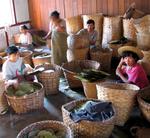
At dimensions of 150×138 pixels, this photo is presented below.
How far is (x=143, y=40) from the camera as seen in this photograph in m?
4.67

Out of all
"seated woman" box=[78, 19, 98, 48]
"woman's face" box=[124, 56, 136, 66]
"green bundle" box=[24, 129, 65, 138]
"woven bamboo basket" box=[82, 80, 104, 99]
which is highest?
"seated woman" box=[78, 19, 98, 48]

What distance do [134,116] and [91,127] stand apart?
0.91 meters

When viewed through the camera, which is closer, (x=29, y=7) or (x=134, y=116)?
(x=134, y=116)

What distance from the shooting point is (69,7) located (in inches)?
250

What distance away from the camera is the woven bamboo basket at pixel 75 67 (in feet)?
13.6

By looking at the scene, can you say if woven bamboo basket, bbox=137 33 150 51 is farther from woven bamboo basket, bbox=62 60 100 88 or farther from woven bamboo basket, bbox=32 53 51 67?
woven bamboo basket, bbox=32 53 51 67

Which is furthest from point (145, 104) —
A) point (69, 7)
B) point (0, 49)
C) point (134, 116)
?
point (0, 49)

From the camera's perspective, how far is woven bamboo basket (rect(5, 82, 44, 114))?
11.3 ft

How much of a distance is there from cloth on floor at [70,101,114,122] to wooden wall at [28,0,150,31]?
8.74 ft

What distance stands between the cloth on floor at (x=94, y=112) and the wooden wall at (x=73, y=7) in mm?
2665

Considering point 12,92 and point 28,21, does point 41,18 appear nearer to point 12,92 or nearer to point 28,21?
point 28,21

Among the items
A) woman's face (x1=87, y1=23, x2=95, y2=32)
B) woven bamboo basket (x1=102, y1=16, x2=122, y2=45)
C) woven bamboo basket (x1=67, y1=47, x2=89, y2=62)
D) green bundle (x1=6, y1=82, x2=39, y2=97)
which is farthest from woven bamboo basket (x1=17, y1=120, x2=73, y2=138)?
woven bamboo basket (x1=102, y1=16, x2=122, y2=45)

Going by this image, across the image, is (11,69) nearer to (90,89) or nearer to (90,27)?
(90,89)

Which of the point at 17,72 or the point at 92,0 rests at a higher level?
the point at 92,0
